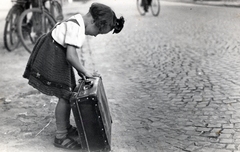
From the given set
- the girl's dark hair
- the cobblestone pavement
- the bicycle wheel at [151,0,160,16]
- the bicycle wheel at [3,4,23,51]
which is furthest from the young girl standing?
the bicycle wheel at [151,0,160,16]

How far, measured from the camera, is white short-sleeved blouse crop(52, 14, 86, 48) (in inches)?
111

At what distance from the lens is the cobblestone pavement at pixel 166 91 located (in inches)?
131

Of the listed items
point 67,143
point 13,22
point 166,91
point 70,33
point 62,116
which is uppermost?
point 70,33

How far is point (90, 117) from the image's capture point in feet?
9.48

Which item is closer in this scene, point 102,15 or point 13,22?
point 102,15

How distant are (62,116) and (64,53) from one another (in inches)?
21.7

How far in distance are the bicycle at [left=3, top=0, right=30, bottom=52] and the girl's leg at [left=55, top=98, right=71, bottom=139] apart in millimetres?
4157

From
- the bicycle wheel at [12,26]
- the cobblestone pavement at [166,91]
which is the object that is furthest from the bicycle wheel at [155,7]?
the bicycle wheel at [12,26]

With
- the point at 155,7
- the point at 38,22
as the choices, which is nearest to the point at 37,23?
the point at 38,22

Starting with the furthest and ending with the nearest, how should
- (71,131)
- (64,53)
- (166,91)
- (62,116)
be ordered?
(166,91)
(71,131)
(62,116)
(64,53)

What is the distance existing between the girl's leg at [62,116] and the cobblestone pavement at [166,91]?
0.16m

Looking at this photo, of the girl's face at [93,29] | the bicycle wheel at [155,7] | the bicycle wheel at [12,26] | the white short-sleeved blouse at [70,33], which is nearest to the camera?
the white short-sleeved blouse at [70,33]

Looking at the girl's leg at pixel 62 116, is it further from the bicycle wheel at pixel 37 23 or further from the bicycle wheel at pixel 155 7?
the bicycle wheel at pixel 155 7

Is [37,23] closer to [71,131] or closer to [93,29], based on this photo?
[71,131]
